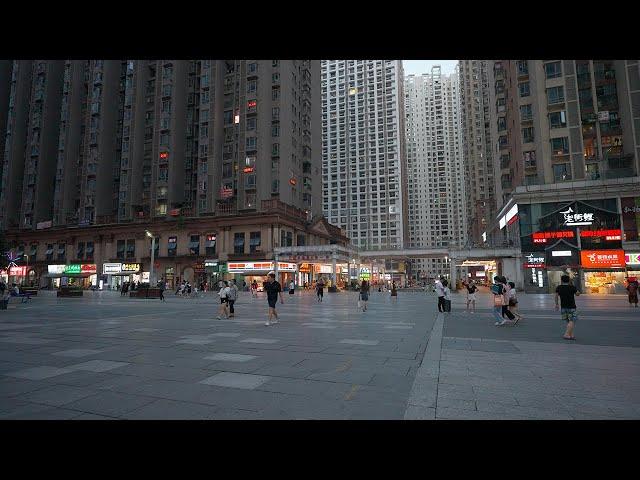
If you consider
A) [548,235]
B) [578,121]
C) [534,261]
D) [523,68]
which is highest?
[523,68]

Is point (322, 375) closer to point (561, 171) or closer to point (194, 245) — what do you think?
point (561, 171)

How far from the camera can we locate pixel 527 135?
48406 millimetres

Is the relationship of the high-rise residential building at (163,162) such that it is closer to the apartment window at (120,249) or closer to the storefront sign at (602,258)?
the apartment window at (120,249)

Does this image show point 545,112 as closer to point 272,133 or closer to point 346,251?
point 346,251

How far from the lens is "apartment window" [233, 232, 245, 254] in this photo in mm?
56344

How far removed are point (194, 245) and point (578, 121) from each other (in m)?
55.9

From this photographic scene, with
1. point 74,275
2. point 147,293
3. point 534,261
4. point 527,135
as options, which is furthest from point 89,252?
point 527,135

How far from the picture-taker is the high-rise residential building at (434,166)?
6220 inches

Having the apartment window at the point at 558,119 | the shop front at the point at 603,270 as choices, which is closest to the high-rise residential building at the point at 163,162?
the apartment window at the point at 558,119

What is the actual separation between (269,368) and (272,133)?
2269 inches

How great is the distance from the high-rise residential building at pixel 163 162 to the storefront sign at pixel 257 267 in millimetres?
1258

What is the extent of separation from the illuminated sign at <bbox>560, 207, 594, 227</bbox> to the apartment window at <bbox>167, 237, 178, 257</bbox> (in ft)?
180

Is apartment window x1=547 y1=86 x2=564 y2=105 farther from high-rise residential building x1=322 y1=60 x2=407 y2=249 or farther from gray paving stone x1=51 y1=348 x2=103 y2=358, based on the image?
high-rise residential building x1=322 y1=60 x2=407 y2=249
